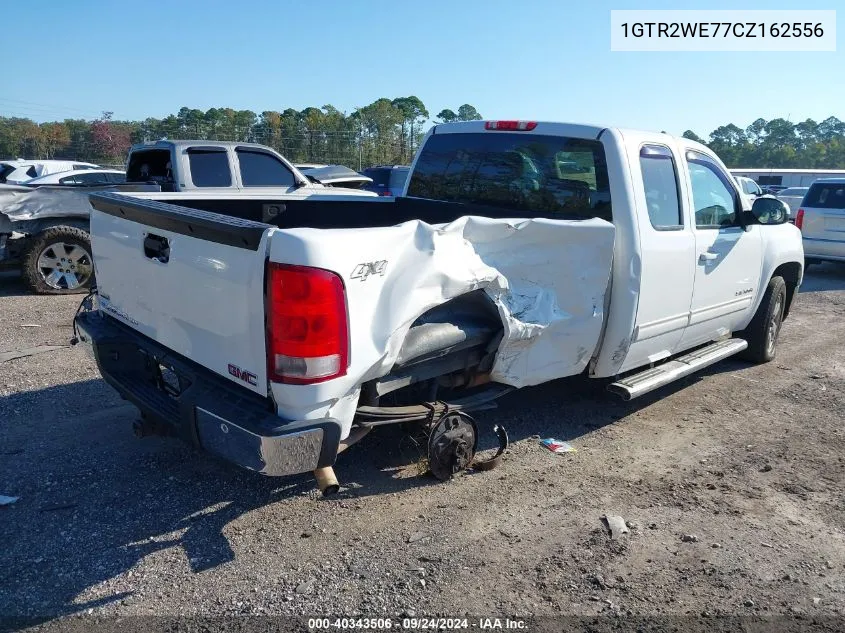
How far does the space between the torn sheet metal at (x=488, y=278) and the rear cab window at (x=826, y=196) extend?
10.5 meters

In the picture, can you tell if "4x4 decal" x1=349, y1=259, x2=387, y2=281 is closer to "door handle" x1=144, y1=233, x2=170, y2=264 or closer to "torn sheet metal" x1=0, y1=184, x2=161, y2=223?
"door handle" x1=144, y1=233, x2=170, y2=264

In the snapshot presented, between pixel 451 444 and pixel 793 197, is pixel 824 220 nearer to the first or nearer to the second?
pixel 793 197

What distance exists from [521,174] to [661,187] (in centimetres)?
98

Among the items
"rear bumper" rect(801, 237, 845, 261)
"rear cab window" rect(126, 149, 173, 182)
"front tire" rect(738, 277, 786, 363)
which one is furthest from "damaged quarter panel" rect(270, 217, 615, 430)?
"rear bumper" rect(801, 237, 845, 261)

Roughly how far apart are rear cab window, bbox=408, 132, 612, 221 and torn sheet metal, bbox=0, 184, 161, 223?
4.53 m

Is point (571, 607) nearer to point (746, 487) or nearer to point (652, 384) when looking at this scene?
point (746, 487)

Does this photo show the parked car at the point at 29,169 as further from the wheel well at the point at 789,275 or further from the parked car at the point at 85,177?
the wheel well at the point at 789,275

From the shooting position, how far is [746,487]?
13.5 feet

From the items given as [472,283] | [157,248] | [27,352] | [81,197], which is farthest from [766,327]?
[81,197]

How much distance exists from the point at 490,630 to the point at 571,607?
398 millimetres

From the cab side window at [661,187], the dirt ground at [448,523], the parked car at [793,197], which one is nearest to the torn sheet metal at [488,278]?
the cab side window at [661,187]

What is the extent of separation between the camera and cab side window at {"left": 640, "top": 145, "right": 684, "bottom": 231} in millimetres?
4582

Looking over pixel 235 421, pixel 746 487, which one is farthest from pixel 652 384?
pixel 235 421

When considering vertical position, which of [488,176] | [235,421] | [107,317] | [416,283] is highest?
[488,176]
